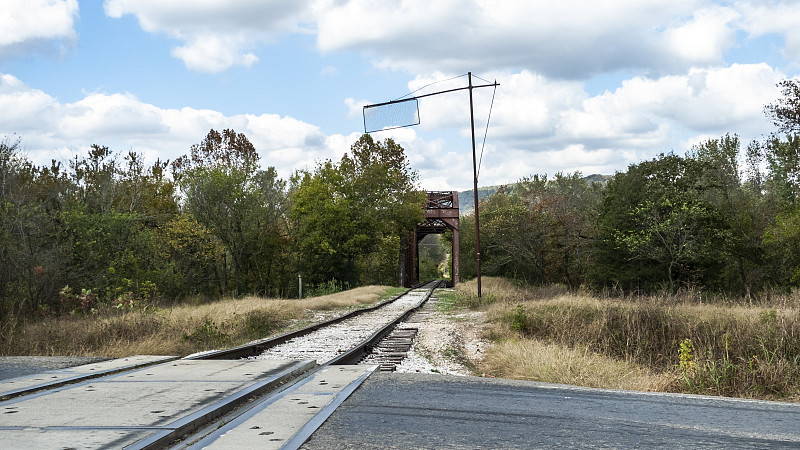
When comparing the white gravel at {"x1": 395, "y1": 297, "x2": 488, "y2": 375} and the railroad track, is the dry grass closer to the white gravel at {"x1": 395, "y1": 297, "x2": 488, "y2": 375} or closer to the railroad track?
the white gravel at {"x1": 395, "y1": 297, "x2": 488, "y2": 375}

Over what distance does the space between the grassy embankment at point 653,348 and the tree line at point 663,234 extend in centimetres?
1871

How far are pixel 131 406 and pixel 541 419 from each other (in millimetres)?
3175

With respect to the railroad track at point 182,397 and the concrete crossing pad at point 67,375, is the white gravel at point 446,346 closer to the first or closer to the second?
the railroad track at point 182,397

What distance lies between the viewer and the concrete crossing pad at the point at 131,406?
378 centimetres

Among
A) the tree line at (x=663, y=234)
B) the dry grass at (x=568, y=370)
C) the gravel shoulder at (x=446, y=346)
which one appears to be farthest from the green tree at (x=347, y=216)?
the dry grass at (x=568, y=370)

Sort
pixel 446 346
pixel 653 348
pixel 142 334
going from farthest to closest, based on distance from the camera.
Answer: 1. pixel 653 348
2. pixel 446 346
3. pixel 142 334

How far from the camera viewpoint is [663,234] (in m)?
34.2

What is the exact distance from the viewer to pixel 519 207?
4234 centimetres

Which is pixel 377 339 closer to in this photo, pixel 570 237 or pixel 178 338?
pixel 178 338

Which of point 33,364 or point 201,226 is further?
point 201,226

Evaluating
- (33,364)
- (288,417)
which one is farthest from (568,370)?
(33,364)

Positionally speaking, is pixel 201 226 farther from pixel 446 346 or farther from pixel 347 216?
pixel 446 346

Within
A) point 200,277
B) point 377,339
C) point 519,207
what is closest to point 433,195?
point 519,207

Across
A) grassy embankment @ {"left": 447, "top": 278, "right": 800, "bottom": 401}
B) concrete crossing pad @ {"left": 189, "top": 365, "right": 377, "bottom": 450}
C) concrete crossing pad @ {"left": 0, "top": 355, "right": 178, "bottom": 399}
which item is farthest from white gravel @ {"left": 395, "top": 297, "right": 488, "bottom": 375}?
concrete crossing pad @ {"left": 0, "top": 355, "right": 178, "bottom": 399}
